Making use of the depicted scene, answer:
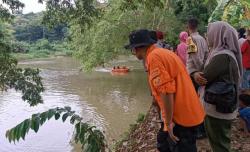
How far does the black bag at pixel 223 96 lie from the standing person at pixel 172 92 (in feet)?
1.27

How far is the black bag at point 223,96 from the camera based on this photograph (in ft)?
11.6

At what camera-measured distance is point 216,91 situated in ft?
11.7

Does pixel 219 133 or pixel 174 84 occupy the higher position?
pixel 174 84

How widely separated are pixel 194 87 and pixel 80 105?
1616 cm

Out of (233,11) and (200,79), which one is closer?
(200,79)

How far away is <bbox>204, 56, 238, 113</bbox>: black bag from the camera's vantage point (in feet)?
11.6

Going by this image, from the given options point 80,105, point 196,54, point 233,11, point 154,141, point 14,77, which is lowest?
point 80,105

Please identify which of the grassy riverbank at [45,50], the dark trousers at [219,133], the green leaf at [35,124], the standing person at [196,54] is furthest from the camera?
the grassy riverbank at [45,50]

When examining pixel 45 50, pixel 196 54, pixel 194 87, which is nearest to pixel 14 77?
pixel 196 54

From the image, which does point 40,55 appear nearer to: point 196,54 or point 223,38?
point 196,54

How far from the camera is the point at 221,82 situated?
3.58 meters

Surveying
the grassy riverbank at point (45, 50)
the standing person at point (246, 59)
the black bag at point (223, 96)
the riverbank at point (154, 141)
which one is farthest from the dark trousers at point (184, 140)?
the grassy riverbank at point (45, 50)

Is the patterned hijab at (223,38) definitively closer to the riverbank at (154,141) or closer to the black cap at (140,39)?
the black cap at (140,39)

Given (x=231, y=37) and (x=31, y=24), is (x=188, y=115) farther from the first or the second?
(x=31, y=24)
